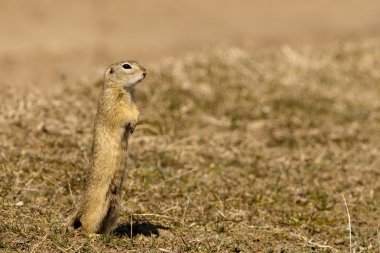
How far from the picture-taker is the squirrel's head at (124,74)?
581 cm

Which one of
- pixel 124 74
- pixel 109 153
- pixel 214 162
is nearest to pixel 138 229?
pixel 109 153

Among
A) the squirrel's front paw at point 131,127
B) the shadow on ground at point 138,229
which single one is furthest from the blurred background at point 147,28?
the squirrel's front paw at point 131,127

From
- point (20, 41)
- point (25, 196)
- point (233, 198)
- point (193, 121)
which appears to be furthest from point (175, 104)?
point (20, 41)

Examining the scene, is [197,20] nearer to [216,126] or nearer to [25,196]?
[216,126]

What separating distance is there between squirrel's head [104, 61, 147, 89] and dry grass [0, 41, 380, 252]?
117cm

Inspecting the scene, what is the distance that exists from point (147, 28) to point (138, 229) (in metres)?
12.8

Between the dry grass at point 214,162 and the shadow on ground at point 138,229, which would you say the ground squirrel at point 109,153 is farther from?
the shadow on ground at point 138,229

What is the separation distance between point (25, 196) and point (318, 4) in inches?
694

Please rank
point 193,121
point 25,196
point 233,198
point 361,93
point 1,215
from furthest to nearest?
point 361,93
point 193,121
point 233,198
point 25,196
point 1,215

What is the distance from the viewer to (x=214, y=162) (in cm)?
861

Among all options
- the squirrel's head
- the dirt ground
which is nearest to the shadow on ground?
the dirt ground

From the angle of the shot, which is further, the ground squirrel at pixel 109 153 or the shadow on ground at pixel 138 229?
the shadow on ground at pixel 138 229

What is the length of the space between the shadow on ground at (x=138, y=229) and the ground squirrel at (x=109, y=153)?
331 millimetres

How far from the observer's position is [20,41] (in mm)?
16312
